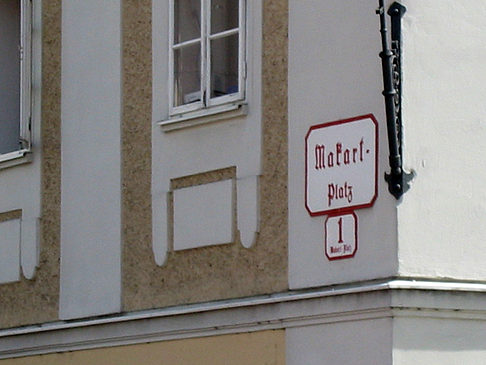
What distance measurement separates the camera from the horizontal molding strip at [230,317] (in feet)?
37.8

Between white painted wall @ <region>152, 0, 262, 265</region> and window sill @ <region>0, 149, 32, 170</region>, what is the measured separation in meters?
1.86

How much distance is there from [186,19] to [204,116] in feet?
3.24

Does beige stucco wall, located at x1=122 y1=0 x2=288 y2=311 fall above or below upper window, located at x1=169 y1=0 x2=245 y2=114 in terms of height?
below

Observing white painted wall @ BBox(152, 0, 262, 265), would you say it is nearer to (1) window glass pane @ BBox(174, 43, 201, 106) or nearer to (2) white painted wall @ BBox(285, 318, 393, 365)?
(1) window glass pane @ BBox(174, 43, 201, 106)

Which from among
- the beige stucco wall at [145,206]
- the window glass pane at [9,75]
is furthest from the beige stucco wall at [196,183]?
the window glass pane at [9,75]

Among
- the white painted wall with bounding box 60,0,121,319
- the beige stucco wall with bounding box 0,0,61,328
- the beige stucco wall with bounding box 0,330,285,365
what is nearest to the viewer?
the beige stucco wall with bounding box 0,330,285,365

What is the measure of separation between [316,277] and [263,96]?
1.54 metres

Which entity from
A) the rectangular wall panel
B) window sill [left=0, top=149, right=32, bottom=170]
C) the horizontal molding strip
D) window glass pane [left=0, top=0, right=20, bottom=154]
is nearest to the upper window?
the rectangular wall panel

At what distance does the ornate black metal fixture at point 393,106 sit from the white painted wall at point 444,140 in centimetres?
8

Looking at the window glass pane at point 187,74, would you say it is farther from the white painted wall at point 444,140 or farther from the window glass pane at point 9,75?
the window glass pane at point 9,75

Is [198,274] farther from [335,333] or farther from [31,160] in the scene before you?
[31,160]

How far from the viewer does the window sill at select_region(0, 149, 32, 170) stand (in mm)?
15297

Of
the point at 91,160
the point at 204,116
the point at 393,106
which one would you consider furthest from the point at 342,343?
the point at 91,160

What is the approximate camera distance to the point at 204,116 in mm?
13281
